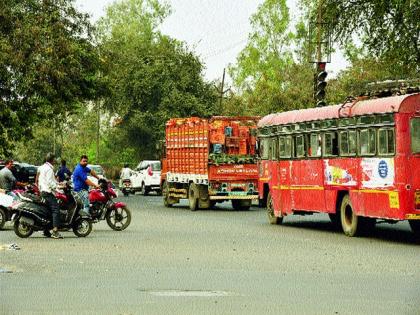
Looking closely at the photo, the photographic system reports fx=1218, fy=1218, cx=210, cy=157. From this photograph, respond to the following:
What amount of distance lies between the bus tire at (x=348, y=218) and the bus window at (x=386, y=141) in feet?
6.38

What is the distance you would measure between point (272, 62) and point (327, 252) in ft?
268

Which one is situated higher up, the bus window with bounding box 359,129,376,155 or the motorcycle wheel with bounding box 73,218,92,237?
the bus window with bounding box 359,129,376,155

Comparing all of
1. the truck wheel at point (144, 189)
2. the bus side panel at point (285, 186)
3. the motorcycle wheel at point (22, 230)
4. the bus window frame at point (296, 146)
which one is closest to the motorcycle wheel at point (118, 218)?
the motorcycle wheel at point (22, 230)

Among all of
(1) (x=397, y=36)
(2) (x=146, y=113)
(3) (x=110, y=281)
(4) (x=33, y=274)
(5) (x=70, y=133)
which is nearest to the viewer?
(3) (x=110, y=281)

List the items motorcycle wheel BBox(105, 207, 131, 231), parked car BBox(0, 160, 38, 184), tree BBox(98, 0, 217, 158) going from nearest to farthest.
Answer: motorcycle wheel BBox(105, 207, 131, 231) → parked car BBox(0, 160, 38, 184) → tree BBox(98, 0, 217, 158)

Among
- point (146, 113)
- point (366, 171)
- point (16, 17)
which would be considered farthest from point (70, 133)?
point (366, 171)

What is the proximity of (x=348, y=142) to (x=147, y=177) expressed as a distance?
34.5 meters

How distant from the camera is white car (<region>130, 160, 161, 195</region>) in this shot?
5859 centimetres

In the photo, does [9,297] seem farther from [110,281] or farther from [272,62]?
[272,62]

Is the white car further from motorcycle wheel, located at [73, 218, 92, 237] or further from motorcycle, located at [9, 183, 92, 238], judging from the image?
motorcycle, located at [9, 183, 92, 238]

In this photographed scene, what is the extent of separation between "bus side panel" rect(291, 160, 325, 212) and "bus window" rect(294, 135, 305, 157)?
190 millimetres

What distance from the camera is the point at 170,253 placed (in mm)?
20172

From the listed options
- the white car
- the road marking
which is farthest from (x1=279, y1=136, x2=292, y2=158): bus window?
the white car

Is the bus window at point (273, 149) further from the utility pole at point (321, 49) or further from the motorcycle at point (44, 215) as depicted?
the utility pole at point (321, 49)
